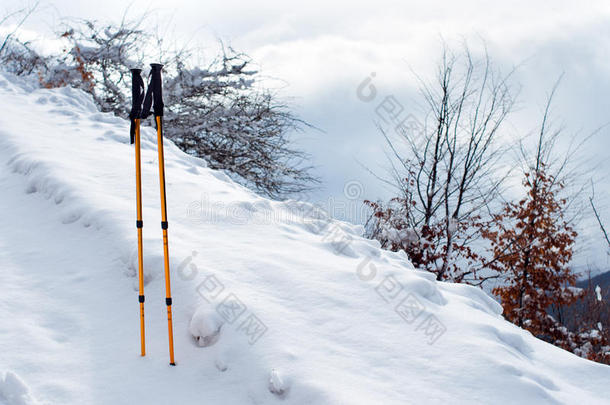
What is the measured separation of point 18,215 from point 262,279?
3272 millimetres

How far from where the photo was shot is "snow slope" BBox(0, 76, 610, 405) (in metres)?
3.34

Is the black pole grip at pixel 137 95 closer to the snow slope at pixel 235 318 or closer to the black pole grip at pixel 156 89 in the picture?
the black pole grip at pixel 156 89

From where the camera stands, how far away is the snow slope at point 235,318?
3342mm

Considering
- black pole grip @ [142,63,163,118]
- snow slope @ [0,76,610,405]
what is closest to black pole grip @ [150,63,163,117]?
black pole grip @ [142,63,163,118]

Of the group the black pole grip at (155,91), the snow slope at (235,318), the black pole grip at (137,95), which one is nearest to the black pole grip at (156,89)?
the black pole grip at (155,91)

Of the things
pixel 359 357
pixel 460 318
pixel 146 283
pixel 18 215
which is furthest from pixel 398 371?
pixel 18 215

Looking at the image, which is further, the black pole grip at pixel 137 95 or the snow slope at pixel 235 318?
the black pole grip at pixel 137 95

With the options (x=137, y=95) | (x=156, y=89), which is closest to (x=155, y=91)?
(x=156, y=89)

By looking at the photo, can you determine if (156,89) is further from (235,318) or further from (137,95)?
(235,318)

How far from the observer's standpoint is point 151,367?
357 cm

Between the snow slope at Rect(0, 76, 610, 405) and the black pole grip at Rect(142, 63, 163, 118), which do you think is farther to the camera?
the black pole grip at Rect(142, 63, 163, 118)

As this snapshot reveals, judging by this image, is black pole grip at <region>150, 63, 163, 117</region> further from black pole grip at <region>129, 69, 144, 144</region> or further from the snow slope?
the snow slope

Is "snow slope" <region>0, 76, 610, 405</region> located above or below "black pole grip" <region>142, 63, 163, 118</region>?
below

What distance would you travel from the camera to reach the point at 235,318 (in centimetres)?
380
